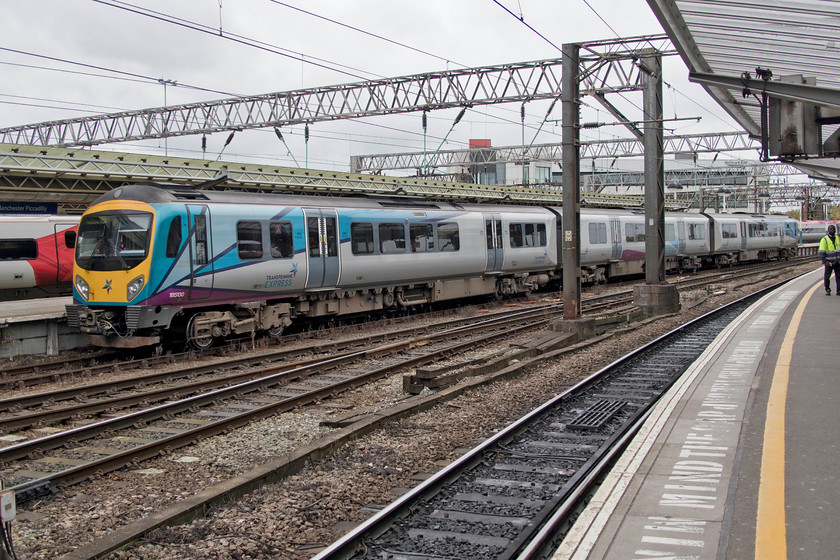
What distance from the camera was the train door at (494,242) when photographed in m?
21.2

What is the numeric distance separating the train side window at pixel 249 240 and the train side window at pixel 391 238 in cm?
380

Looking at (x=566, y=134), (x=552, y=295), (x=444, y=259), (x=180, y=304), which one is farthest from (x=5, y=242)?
(x=552, y=295)

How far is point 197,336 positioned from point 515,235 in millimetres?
11595

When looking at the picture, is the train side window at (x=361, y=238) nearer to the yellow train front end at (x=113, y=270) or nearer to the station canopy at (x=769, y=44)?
the yellow train front end at (x=113, y=270)

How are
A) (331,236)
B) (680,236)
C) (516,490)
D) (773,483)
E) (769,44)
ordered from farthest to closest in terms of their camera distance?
(680,236), (331,236), (769,44), (516,490), (773,483)

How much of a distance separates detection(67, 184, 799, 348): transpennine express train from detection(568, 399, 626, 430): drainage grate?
783 centimetres

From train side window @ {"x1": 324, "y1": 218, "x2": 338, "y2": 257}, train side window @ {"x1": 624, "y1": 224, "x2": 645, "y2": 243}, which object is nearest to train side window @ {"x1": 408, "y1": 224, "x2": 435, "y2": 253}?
train side window @ {"x1": 324, "y1": 218, "x2": 338, "y2": 257}

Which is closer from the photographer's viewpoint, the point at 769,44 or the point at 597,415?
the point at 597,415

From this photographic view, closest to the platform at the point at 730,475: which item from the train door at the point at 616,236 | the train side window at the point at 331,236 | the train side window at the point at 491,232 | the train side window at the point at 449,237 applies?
the train side window at the point at 331,236

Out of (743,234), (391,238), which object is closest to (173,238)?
(391,238)

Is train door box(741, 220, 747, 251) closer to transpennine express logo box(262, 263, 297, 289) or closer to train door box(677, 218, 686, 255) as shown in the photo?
train door box(677, 218, 686, 255)

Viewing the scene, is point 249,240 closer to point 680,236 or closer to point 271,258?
point 271,258

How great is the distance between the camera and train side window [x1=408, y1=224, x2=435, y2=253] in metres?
18.4

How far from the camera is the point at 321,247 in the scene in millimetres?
15820
